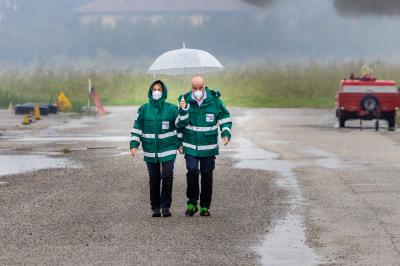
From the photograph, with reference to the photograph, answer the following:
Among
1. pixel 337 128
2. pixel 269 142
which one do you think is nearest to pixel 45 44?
pixel 337 128

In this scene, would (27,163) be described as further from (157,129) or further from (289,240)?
(289,240)

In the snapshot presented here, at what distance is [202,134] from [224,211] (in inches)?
44.9

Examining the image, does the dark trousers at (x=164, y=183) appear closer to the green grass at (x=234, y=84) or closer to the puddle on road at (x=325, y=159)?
the puddle on road at (x=325, y=159)

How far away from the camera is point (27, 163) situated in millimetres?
23406

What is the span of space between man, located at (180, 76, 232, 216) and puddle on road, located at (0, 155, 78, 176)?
6.74 metres

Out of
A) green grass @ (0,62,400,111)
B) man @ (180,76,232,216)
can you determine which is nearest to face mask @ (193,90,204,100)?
man @ (180,76,232,216)

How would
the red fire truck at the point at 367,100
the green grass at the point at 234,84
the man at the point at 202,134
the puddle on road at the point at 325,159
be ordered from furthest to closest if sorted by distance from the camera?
the green grass at the point at 234,84
the red fire truck at the point at 367,100
the puddle on road at the point at 325,159
the man at the point at 202,134

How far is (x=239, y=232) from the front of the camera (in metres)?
13.4

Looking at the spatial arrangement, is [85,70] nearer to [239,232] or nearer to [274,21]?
[274,21]

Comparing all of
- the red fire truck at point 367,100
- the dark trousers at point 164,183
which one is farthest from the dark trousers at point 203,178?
the red fire truck at point 367,100

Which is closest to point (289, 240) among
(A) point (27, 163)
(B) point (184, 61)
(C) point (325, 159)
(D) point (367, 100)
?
(B) point (184, 61)

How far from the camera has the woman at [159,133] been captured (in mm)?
14703

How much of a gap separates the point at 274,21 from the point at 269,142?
6562 cm

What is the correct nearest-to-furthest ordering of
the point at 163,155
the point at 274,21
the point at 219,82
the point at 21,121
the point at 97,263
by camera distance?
Answer: the point at 97,263
the point at 163,155
the point at 21,121
the point at 219,82
the point at 274,21
